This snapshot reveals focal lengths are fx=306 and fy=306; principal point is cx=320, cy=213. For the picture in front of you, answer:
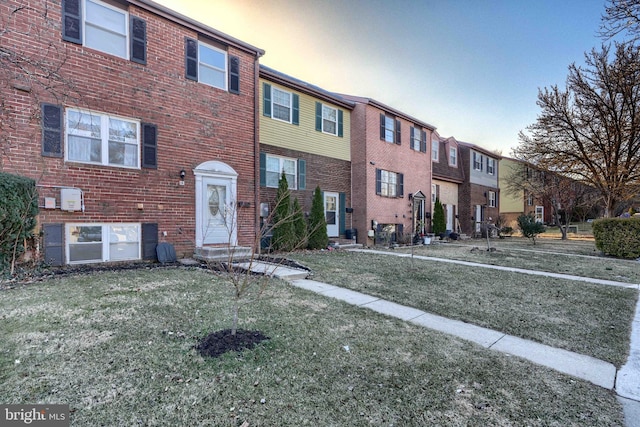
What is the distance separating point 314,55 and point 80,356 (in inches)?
464

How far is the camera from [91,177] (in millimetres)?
7070

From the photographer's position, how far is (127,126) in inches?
302

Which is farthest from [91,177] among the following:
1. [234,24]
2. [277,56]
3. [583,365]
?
[583,365]

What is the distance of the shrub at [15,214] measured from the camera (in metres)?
5.55

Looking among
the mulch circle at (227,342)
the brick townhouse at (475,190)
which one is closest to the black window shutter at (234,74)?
the mulch circle at (227,342)

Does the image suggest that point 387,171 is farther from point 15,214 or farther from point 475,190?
point 15,214

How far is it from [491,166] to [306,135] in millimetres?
18840

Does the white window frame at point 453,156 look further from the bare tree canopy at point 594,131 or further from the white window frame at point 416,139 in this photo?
the white window frame at point 416,139

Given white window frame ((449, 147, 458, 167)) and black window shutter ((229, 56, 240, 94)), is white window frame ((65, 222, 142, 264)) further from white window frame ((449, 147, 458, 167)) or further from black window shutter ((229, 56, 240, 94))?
white window frame ((449, 147, 458, 167))

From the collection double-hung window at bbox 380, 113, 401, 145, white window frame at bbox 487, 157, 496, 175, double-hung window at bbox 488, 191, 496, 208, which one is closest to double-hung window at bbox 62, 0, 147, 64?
double-hung window at bbox 380, 113, 401, 145

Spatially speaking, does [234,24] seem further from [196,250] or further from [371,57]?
[196,250]

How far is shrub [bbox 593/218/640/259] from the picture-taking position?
11.3 metres

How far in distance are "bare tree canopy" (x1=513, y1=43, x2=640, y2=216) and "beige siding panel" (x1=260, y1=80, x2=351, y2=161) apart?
11.5 meters

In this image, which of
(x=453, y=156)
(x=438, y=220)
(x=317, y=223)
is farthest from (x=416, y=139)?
(x=317, y=223)
